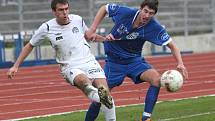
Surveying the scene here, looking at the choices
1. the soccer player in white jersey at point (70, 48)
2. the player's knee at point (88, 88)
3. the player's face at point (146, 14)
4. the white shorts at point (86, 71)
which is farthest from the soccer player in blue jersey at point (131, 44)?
the player's knee at point (88, 88)

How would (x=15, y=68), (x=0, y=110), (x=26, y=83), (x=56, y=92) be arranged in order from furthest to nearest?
(x=26, y=83) < (x=56, y=92) < (x=0, y=110) < (x=15, y=68)

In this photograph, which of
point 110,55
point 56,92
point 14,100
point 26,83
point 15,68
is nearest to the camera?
point 15,68

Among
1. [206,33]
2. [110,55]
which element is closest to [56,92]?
[110,55]

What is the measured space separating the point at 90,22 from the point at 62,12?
20648 mm

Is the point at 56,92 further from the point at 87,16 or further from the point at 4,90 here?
the point at 87,16

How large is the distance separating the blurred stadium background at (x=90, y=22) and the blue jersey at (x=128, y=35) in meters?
15.6

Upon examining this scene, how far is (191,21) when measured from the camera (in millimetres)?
33750

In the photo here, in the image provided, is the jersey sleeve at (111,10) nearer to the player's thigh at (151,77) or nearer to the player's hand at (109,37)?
the player's hand at (109,37)

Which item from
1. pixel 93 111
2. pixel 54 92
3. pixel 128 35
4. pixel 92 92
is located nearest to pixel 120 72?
pixel 128 35

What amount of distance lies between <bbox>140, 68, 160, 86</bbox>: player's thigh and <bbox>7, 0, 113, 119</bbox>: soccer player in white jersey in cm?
77

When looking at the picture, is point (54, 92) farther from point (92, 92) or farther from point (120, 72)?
point (92, 92)

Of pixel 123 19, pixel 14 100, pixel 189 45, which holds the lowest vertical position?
pixel 189 45

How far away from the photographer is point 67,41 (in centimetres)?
975

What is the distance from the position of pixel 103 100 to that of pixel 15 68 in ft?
4.72
